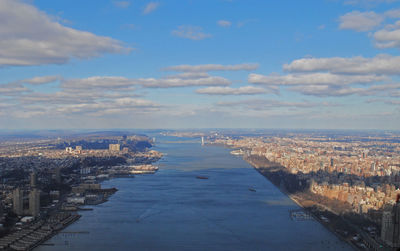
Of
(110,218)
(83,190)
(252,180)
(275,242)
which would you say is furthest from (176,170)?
(275,242)

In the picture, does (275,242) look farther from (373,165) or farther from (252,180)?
(373,165)

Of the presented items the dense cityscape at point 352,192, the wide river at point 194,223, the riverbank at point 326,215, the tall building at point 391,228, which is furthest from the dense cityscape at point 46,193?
the tall building at point 391,228

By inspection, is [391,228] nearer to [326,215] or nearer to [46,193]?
[326,215]

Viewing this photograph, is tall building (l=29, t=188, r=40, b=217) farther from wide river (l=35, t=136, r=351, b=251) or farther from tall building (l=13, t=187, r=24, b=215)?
wide river (l=35, t=136, r=351, b=251)

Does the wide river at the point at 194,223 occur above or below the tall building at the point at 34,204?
below

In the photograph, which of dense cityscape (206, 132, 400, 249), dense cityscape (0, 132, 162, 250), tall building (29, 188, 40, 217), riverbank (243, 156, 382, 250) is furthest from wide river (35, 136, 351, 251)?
tall building (29, 188, 40, 217)

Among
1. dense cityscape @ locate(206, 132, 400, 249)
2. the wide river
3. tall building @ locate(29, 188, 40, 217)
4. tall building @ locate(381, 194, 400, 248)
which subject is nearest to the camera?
tall building @ locate(381, 194, 400, 248)

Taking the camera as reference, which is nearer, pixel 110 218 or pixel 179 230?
pixel 179 230

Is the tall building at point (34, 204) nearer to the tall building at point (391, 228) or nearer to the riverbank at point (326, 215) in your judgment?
the riverbank at point (326, 215)
